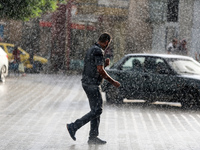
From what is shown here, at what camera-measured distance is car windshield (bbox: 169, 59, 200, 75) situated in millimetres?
13836

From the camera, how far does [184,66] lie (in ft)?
46.2

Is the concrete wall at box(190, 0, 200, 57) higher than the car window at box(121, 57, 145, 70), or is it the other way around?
the car window at box(121, 57, 145, 70)

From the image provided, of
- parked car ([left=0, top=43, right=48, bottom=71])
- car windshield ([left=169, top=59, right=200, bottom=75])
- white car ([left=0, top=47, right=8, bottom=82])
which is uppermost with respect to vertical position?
car windshield ([left=169, top=59, right=200, bottom=75])

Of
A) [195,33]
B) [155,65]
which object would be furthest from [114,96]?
[195,33]

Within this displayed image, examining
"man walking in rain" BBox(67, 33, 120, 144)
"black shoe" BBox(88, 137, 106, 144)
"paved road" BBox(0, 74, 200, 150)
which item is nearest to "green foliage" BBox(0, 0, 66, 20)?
"paved road" BBox(0, 74, 200, 150)

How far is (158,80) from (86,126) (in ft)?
13.3

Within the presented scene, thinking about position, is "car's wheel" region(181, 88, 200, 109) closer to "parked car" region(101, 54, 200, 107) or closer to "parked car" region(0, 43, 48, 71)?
"parked car" region(101, 54, 200, 107)

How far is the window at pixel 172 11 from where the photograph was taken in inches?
1356

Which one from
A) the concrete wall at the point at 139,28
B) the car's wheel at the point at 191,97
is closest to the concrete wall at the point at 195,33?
the concrete wall at the point at 139,28

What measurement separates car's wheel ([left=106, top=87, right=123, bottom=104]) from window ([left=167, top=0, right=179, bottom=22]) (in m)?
20.6

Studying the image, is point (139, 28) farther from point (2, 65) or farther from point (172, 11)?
point (2, 65)

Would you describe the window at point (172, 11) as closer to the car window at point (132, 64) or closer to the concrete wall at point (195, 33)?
the concrete wall at point (195, 33)

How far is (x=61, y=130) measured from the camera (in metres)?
9.38

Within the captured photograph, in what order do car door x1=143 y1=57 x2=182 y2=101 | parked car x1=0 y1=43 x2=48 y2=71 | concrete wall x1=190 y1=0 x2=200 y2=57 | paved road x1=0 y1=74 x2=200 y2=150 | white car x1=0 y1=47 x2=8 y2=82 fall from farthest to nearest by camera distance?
concrete wall x1=190 y1=0 x2=200 y2=57, parked car x1=0 y1=43 x2=48 y2=71, white car x1=0 y1=47 x2=8 y2=82, car door x1=143 y1=57 x2=182 y2=101, paved road x1=0 y1=74 x2=200 y2=150
